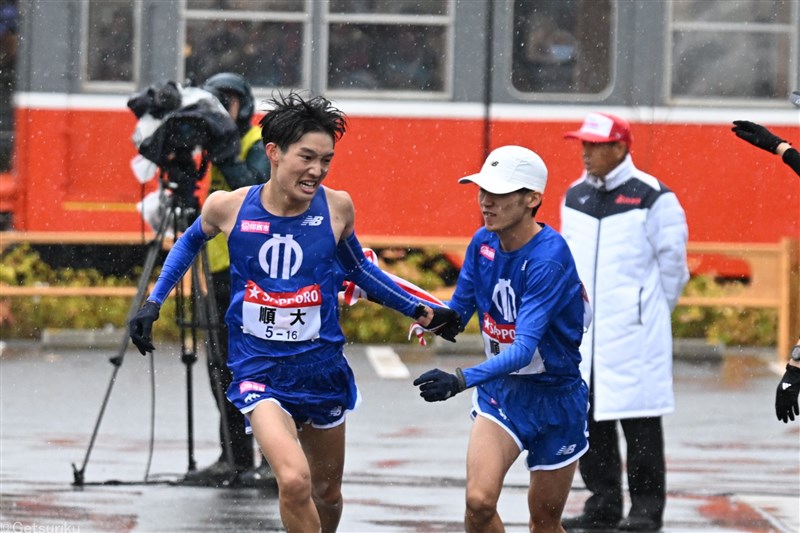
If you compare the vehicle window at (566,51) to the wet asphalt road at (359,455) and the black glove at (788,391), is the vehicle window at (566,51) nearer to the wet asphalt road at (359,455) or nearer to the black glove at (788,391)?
the wet asphalt road at (359,455)

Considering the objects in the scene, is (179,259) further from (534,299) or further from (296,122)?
(534,299)

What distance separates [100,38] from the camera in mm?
15359

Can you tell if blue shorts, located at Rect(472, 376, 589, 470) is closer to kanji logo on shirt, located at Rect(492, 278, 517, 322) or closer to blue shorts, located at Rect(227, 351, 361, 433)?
kanji logo on shirt, located at Rect(492, 278, 517, 322)

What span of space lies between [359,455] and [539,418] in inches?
160

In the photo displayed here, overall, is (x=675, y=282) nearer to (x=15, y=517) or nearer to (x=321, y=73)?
(x=15, y=517)

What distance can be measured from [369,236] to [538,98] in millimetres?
1889

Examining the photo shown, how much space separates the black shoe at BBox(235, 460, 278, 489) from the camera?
357 inches

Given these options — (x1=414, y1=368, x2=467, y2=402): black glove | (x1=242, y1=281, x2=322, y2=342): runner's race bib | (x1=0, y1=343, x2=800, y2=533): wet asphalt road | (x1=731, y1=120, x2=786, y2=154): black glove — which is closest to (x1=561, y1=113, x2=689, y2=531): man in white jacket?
(x1=0, y1=343, x2=800, y2=533): wet asphalt road

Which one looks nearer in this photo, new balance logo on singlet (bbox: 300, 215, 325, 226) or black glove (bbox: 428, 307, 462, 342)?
new balance logo on singlet (bbox: 300, 215, 325, 226)

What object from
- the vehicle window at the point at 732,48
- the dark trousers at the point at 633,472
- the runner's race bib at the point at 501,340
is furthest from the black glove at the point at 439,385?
the vehicle window at the point at 732,48

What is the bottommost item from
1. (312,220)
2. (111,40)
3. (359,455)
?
(359,455)

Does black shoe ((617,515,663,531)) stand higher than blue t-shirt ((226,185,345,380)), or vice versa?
blue t-shirt ((226,185,345,380))

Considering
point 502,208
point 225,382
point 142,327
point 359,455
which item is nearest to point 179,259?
point 142,327

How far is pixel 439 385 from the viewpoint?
5801 mm
